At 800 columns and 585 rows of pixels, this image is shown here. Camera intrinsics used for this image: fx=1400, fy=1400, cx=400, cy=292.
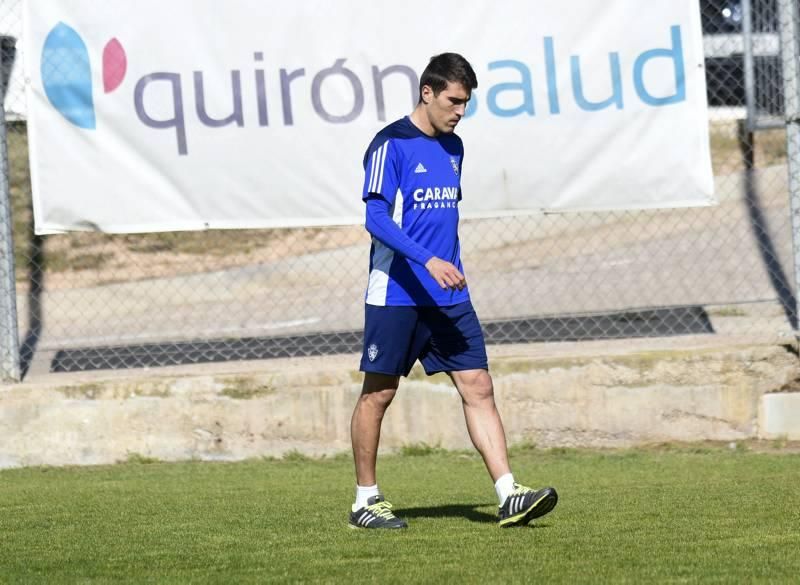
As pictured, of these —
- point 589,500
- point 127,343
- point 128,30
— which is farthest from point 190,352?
point 589,500

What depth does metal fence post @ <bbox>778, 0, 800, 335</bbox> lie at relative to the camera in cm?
855

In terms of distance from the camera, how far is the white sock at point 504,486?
18.0 feet

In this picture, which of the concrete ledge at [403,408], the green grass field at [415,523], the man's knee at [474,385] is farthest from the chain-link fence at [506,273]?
the man's knee at [474,385]

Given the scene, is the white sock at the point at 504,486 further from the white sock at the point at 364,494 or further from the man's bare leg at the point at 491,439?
the white sock at the point at 364,494

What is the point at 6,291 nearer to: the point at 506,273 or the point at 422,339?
the point at 422,339

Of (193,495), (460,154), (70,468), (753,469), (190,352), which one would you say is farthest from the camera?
(190,352)

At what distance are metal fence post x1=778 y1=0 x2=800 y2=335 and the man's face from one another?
3.67m

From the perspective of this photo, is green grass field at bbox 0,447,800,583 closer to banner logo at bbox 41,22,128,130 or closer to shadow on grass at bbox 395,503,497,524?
shadow on grass at bbox 395,503,497,524

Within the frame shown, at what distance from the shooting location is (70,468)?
27.6ft

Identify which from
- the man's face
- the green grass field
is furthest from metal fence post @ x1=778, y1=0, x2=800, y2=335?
the man's face

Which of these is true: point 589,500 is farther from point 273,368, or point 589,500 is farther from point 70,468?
point 70,468

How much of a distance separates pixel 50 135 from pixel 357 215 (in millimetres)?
1970

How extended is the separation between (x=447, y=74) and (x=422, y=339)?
3.50 feet

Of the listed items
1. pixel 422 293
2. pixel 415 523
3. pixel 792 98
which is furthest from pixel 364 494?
pixel 792 98
